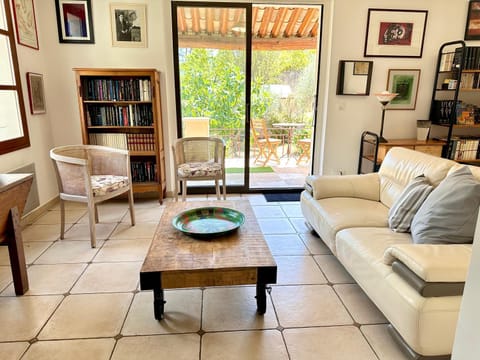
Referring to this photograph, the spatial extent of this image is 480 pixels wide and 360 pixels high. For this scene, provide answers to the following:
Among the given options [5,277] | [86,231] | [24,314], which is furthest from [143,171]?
[24,314]

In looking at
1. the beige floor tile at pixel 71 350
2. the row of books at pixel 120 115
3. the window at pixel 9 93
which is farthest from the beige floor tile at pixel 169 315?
the row of books at pixel 120 115

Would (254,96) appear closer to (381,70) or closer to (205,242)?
(381,70)

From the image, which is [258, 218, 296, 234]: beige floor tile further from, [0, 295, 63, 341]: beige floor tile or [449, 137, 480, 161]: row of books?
[449, 137, 480, 161]: row of books

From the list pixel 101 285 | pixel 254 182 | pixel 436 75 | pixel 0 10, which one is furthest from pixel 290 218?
pixel 0 10

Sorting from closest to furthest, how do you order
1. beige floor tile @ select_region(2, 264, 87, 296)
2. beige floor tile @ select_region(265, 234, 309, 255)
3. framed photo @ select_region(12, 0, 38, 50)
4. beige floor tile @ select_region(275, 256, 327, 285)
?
1. beige floor tile @ select_region(2, 264, 87, 296)
2. beige floor tile @ select_region(275, 256, 327, 285)
3. beige floor tile @ select_region(265, 234, 309, 255)
4. framed photo @ select_region(12, 0, 38, 50)

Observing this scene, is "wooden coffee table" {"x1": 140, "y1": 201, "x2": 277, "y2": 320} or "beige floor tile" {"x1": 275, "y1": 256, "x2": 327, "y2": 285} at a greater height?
"wooden coffee table" {"x1": 140, "y1": 201, "x2": 277, "y2": 320}

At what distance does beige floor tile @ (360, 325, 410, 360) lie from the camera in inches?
65.4

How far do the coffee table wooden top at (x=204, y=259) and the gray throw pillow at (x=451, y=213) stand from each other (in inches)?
35.3

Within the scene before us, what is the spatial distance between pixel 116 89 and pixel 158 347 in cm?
295

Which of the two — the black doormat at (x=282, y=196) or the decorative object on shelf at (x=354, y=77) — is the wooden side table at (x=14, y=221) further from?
the decorative object on shelf at (x=354, y=77)

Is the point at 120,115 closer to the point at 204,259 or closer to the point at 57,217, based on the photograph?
the point at 57,217

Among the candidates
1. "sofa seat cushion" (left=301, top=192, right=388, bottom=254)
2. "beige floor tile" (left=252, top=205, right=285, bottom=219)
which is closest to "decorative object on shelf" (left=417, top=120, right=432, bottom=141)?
"sofa seat cushion" (left=301, top=192, right=388, bottom=254)

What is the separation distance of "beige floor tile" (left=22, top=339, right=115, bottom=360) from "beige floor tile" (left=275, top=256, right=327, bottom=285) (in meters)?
1.17

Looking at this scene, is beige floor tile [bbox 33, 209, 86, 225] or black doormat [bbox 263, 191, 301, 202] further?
black doormat [bbox 263, 191, 301, 202]
